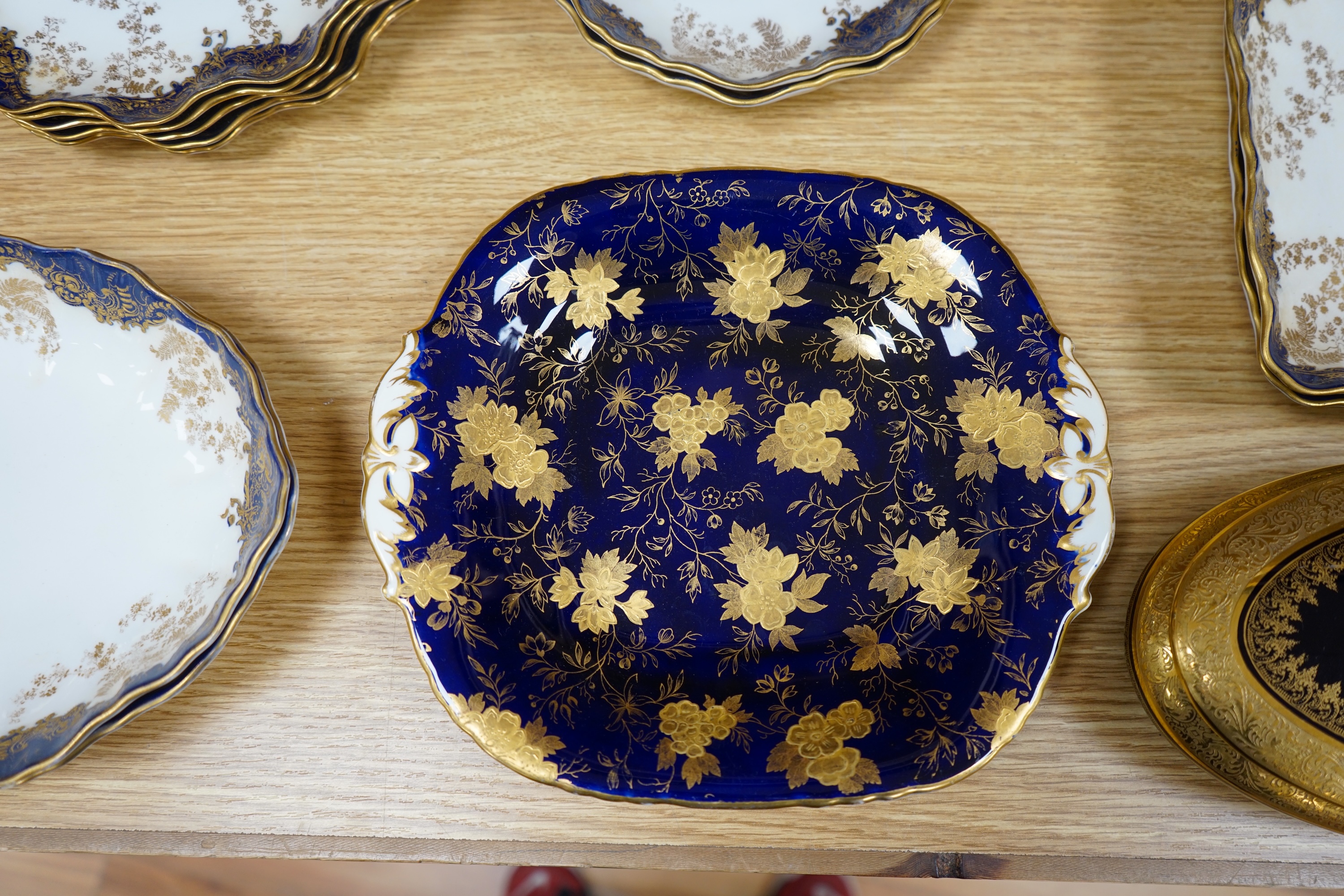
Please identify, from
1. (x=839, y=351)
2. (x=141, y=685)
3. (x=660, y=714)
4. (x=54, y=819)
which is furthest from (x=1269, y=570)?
(x=54, y=819)

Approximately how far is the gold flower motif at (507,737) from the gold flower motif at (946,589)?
31 cm

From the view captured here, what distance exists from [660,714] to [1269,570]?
45 centimetres

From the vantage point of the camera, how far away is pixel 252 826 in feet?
2.03

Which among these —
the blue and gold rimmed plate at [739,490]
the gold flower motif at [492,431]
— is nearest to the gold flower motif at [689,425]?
the blue and gold rimmed plate at [739,490]

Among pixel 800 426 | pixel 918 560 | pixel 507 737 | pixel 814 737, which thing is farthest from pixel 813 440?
pixel 507 737

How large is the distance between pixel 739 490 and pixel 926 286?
0.23 metres

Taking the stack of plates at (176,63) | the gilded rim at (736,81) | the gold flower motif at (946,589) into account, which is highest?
the stack of plates at (176,63)

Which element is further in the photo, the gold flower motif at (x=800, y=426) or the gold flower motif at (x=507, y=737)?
the gold flower motif at (x=800, y=426)

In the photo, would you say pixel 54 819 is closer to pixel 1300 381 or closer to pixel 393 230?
pixel 393 230

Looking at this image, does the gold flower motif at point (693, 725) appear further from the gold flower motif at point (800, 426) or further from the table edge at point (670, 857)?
the gold flower motif at point (800, 426)

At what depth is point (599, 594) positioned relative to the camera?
0.66m

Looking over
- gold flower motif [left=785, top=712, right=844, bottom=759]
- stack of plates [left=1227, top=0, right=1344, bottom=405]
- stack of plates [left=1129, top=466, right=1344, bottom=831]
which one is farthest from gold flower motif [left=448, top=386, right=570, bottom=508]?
stack of plates [left=1227, top=0, right=1344, bottom=405]

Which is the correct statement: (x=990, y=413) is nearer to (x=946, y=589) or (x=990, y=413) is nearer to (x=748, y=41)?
(x=946, y=589)

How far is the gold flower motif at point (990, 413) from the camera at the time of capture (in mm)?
625
